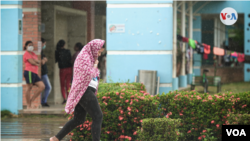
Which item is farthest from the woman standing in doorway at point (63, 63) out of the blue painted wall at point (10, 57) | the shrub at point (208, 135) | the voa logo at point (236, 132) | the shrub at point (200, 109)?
the voa logo at point (236, 132)

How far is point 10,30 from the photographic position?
9422 millimetres

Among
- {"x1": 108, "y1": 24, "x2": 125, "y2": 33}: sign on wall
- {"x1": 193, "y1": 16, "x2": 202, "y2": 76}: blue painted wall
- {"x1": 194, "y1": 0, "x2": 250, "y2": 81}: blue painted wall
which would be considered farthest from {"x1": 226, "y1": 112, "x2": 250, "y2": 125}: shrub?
{"x1": 193, "y1": 16, "x2": 202, "y2": 76}: blue painted wall

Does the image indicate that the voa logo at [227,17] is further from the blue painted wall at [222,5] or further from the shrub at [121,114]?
the blue painted wall at [222,5]

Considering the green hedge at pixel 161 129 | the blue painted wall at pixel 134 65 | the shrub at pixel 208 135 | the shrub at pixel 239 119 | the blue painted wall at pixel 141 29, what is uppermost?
the blue painted wall at pixel 141 29

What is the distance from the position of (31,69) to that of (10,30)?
117 cm

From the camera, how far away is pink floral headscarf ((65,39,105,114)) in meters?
5.06

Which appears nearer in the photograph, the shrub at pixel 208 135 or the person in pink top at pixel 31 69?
the shrub at pixel 208 135

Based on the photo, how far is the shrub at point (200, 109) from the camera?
227 inches

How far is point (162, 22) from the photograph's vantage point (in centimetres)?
880

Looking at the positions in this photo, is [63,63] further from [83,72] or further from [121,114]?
[83,72]

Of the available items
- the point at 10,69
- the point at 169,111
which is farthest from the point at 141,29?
the point at 10,69

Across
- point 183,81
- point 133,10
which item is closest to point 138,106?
point 133,10

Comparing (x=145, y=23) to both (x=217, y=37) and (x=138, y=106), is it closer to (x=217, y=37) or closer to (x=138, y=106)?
(x=138, y=106)

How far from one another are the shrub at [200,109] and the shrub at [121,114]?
0.96 ft
